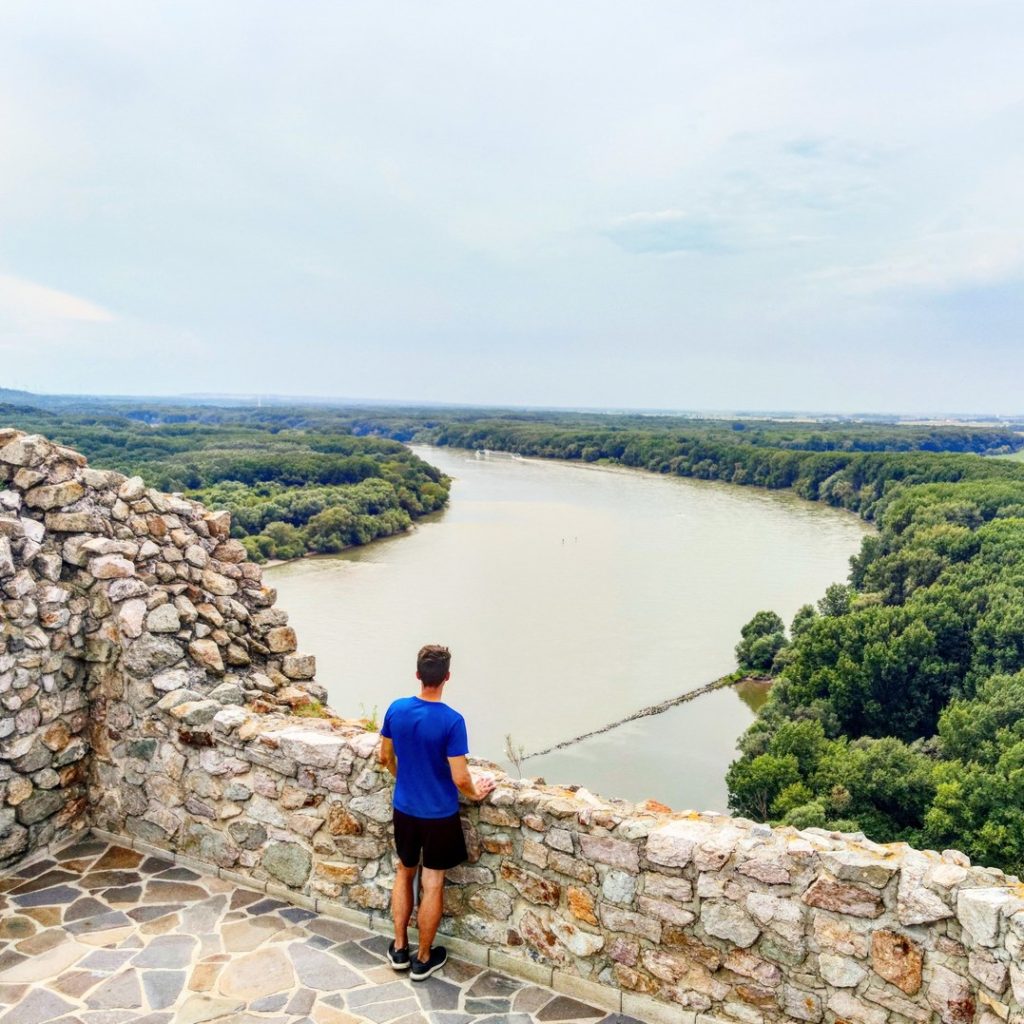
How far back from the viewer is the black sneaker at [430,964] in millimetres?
3379

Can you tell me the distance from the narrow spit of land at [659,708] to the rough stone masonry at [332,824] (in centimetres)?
1521

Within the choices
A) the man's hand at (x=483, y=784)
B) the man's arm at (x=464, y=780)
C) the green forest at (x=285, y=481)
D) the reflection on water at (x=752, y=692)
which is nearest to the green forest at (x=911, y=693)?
the reflection on water at (x=752, y=692)

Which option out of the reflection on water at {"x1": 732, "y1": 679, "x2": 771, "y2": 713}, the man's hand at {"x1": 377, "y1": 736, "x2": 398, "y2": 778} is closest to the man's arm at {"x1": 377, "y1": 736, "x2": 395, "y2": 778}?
the man's hand at {"x1": 377, "y1": 736, "x2": 398, "y2": 778}

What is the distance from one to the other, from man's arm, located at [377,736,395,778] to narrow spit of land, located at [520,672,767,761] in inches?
630

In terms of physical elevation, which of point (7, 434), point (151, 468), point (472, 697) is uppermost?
point (7, 434)

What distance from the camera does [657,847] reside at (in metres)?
3.14

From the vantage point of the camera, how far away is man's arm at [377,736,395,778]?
346cm

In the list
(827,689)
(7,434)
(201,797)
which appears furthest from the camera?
(827,689)

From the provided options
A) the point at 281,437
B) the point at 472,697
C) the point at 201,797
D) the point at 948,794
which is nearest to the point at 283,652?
the point at 201,797

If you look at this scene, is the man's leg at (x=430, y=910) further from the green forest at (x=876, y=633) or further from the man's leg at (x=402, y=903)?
the green forest at (x=876, y=633)

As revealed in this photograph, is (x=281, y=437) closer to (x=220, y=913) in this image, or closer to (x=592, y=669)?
(x=592, y=669)

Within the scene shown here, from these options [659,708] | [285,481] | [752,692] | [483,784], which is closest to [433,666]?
[483,784]

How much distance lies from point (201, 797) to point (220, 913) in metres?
0.57

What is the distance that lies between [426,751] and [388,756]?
0.88ft
